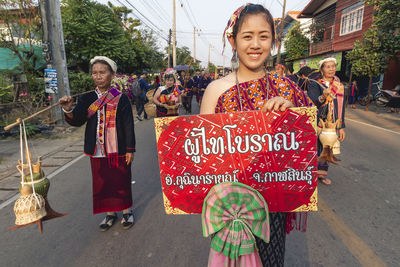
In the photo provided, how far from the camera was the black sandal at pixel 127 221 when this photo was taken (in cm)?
299

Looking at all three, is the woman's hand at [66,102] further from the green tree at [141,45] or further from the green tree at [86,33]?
the green tree at [141,45]

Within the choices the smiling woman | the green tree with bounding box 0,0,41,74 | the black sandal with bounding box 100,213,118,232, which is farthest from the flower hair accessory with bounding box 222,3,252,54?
the green tree with bounding box 0,0,41,74

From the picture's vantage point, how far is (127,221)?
301cm

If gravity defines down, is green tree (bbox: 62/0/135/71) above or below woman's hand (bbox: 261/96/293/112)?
above

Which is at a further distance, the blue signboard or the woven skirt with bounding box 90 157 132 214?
the blue signboard

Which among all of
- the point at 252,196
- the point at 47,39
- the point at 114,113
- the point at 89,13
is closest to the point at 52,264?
the point at 114,113

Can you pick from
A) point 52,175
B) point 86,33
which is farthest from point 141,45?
point 52,175

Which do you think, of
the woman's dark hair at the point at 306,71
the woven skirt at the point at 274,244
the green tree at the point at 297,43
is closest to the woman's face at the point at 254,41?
the woven skirt at the point at 274,244

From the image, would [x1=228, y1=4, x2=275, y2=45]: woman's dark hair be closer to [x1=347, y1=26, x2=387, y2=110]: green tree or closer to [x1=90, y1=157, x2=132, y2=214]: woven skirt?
[x1=90, y1=157, x2=132, y2=214]: woven skirt

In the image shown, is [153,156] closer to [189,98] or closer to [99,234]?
[99,234]

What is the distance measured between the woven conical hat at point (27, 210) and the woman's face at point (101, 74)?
1.53 metres

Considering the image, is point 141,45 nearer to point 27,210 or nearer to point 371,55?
point 371,55

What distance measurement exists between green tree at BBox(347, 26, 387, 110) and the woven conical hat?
573 inches

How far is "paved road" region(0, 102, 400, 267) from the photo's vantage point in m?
2.42
